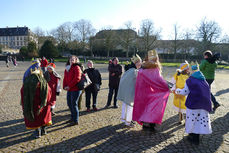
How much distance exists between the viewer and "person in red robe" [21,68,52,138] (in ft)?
12.7

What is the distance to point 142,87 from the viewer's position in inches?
178

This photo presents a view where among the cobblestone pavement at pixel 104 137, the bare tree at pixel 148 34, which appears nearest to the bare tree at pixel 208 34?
the bare tree at pixel 148 34

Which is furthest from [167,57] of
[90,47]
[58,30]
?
[58,30]

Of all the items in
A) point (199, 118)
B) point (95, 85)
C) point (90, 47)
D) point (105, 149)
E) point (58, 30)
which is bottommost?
point (105, 149)

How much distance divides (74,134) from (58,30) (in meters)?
61.5

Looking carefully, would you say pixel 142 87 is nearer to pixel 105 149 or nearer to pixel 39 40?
pixel 105 149

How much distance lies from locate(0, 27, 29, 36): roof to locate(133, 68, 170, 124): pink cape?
118750 millimetres

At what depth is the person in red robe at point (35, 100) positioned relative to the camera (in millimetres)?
3885

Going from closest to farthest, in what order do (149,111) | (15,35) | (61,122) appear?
(149,111), (61,122), (15,35)

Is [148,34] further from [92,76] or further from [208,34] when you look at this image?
[92,76]

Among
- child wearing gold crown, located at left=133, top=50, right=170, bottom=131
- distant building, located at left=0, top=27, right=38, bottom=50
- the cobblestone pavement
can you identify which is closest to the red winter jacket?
the cobblestone pavement

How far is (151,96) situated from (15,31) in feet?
405

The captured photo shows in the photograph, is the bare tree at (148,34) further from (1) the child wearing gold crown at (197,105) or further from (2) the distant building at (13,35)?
(2) the distant building at (13,35)

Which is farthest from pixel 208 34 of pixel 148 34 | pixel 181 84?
pixel 181 84
